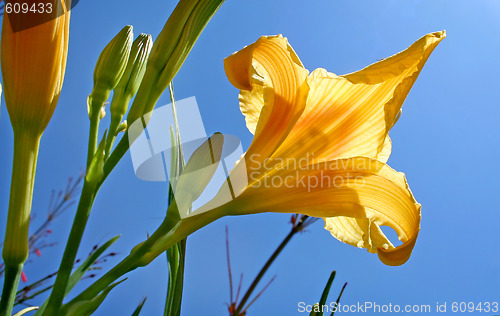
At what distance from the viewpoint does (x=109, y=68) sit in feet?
1.71

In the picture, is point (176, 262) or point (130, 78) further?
point (176, 262)

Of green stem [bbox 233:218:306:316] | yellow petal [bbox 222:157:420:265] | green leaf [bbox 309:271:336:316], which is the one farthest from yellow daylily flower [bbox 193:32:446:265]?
green stem [bbox 233:218:306:316]

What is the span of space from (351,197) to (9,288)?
0.38 m

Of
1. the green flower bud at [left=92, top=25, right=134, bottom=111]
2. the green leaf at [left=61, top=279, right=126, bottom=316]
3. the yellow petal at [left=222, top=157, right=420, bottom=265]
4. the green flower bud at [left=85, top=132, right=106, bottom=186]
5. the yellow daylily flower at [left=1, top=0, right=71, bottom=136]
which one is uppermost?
the green flower bud at [left=92, top=25, right=134, bottom=111]

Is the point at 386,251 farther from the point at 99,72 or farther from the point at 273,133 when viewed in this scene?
the point at 99,72

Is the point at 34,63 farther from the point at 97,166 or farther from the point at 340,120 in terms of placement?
the point at 340,120

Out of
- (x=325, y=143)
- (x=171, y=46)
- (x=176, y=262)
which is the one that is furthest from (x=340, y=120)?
(x=176, y=262)

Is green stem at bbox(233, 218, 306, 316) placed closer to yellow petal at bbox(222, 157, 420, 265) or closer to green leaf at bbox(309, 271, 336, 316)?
green leaf at bbox(309, 271, 336, 316)

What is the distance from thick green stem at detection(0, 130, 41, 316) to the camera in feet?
1.35

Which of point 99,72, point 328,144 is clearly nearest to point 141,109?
point 99,72

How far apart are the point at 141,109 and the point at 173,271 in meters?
0.31

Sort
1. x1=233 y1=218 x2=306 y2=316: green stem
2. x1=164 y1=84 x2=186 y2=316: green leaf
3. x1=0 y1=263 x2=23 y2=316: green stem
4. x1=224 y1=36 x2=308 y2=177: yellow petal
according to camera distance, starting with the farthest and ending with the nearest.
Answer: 1. x1=233 y1=218 x2=306 y2=316: green stem
2. x1=164 y1=84 x2=186 y2=316: green leaf
3. x1=224 y1=36 x2=308 y2=177: yellow petal
4. x1=0 y1=263 x2=23 y2=316: green stem

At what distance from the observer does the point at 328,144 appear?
0.53 meters

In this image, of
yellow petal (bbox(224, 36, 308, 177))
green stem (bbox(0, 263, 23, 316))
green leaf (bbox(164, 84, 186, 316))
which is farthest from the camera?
green leaf (bbox(164, 84, 186, 316))
